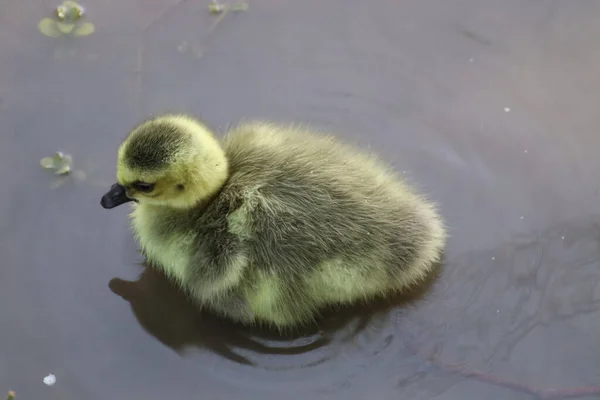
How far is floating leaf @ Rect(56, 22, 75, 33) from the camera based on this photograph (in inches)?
73.3

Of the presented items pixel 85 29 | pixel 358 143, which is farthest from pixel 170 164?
pixel 85 29

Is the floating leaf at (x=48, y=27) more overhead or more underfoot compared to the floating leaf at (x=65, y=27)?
more underfoot

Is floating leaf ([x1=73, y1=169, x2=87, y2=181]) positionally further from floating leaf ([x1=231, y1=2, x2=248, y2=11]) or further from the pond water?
floating leaf ([x1=231, y1=2, x2=248, y2=11])

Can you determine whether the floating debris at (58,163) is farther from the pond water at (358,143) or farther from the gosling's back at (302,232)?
the gosling's back at (302,232)

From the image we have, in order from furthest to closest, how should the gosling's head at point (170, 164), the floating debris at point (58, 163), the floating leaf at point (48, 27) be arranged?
1. the floating leaf at point (48, 27)
2. the floating debris at point (58, 163)
3. the gosling's head at point (170, 164)

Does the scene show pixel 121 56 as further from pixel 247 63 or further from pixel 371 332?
pixel 371 332

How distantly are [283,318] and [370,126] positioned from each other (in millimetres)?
542

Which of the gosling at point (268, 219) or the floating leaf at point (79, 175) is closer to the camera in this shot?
the gosling at point (268, 219)

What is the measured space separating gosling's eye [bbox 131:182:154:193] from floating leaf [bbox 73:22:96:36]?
25.8 inches

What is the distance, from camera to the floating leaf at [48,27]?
6.09ft

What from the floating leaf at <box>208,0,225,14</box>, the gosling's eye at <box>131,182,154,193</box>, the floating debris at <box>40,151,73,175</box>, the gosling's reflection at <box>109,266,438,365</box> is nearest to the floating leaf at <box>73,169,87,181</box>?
the floating debris at <box>40,151,73,175</box>

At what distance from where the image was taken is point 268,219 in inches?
53.0

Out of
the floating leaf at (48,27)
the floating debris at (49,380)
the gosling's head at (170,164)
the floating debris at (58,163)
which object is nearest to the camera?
the gosling's head at (170,164)

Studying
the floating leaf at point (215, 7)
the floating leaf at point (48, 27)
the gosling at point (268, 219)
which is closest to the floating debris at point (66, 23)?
the floating leaf at point (48, 27)
